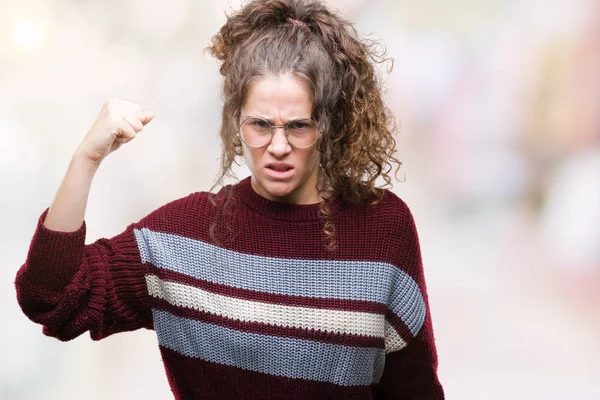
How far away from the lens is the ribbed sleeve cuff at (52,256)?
5.04 ft

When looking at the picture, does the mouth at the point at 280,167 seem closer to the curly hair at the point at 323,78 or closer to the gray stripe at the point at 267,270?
the curly hair at the point at 323,78

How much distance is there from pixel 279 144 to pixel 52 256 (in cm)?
40

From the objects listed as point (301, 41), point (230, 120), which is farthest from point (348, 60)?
point (230, 120)

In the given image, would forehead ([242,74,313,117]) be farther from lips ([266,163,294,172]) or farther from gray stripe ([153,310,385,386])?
gray stripe ([153,310,385,386])

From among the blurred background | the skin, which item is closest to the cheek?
the skin

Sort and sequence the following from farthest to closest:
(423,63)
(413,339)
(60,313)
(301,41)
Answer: (423,63) → (413,339) → (301,41) → (60,313)

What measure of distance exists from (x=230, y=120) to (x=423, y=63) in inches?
36.6

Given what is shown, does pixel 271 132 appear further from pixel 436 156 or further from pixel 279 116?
pixel 436 156

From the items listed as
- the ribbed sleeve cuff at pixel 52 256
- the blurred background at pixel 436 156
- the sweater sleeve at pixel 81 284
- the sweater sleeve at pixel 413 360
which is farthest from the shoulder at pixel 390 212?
the blurred background at pixel 436 156

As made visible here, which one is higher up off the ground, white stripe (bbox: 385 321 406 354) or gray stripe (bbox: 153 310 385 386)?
white stripe (bbox: 385 321 406 354)

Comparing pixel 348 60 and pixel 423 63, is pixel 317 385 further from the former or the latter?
pixel 423 63

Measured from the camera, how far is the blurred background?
8.10ft

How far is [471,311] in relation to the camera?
258cm

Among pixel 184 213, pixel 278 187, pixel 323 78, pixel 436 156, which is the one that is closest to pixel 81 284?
pixel 184 213
